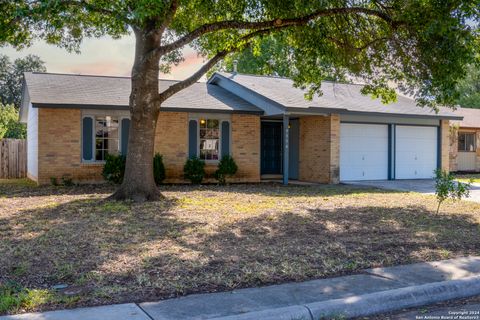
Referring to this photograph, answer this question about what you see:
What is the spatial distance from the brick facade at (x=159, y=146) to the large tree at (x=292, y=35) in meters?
2.75

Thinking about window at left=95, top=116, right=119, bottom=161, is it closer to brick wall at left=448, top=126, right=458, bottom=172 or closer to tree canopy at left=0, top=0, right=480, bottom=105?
tree canopy at left=0, top=0, right=480, bottom=105

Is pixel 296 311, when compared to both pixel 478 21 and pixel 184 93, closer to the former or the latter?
pixel 478 21

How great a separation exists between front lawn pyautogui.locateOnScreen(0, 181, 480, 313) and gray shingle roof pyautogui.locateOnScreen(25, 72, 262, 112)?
4469mm

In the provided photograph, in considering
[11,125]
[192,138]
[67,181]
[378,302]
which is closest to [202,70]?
[192,138]

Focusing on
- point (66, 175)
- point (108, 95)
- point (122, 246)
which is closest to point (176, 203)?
point (122, 246)

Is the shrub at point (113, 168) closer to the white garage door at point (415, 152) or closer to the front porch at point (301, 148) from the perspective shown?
the front porch at point (301, 148)

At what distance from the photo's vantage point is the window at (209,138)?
1805cm

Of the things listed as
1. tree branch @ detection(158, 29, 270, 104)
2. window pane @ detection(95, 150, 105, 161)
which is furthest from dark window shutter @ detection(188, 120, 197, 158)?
tree branch @ detection(158, 29, 270, 104)

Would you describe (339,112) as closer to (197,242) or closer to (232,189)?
(232,189)

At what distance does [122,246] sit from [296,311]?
133 inches

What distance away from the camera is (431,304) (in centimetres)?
522

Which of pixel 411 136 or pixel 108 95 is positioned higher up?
pixel 108 95

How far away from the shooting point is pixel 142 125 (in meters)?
11.9

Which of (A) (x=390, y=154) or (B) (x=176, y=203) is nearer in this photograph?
(B) (x=176, y=203)
